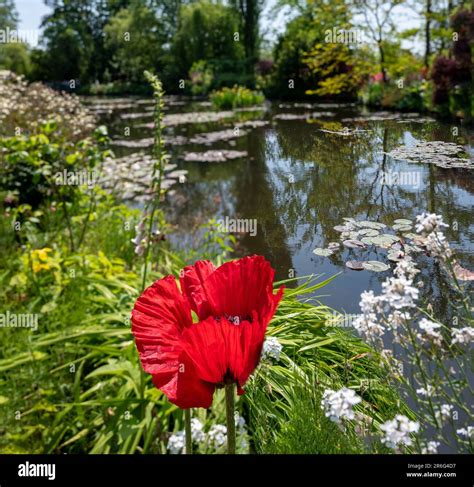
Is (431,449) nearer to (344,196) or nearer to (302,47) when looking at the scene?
(344,196)

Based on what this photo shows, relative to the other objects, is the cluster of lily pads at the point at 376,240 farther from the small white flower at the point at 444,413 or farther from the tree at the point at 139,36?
the tree at the point at 139,36

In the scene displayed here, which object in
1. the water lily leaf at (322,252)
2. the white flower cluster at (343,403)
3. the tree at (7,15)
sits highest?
the tree at (7,15)

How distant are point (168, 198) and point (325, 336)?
71.6 inches

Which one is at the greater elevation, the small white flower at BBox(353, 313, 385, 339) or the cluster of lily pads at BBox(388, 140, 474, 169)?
the cluster of lily pads at BBox(388, 140, 474, 169)

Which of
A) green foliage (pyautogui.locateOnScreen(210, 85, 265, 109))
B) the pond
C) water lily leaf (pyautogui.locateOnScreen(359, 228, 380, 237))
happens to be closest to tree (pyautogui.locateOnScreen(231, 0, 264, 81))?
green foliage (pyautogui.locateOnScreen(210, 85, 265, 109))

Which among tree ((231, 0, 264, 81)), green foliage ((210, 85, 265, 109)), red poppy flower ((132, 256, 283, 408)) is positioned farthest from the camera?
green foliage ((210, 85, 265, 109))

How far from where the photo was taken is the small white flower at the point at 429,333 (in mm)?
459

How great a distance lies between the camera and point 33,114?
5117mm

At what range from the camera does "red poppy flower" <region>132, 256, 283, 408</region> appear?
41 cm

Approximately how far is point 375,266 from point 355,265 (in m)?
0.02

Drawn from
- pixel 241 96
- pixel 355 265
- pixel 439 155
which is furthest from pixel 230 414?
pixel 241 96

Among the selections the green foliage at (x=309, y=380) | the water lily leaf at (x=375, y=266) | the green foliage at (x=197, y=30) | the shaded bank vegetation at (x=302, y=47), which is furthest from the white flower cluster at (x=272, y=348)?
the green foliage at (x=197, y=30)

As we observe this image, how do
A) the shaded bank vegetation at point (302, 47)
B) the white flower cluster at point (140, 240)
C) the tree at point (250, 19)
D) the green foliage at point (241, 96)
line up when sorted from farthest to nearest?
the green foliage at point (241, 96)
the white flower cluster at point (140, 240)
the tree at point (250, 19)
the shaded bank vegetation at point (302, 47)

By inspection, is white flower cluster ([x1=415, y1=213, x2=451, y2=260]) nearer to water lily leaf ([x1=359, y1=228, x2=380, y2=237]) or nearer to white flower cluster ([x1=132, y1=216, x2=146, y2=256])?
water lily leaf ([x1=359, y1=228, x2=380, y2=237])
